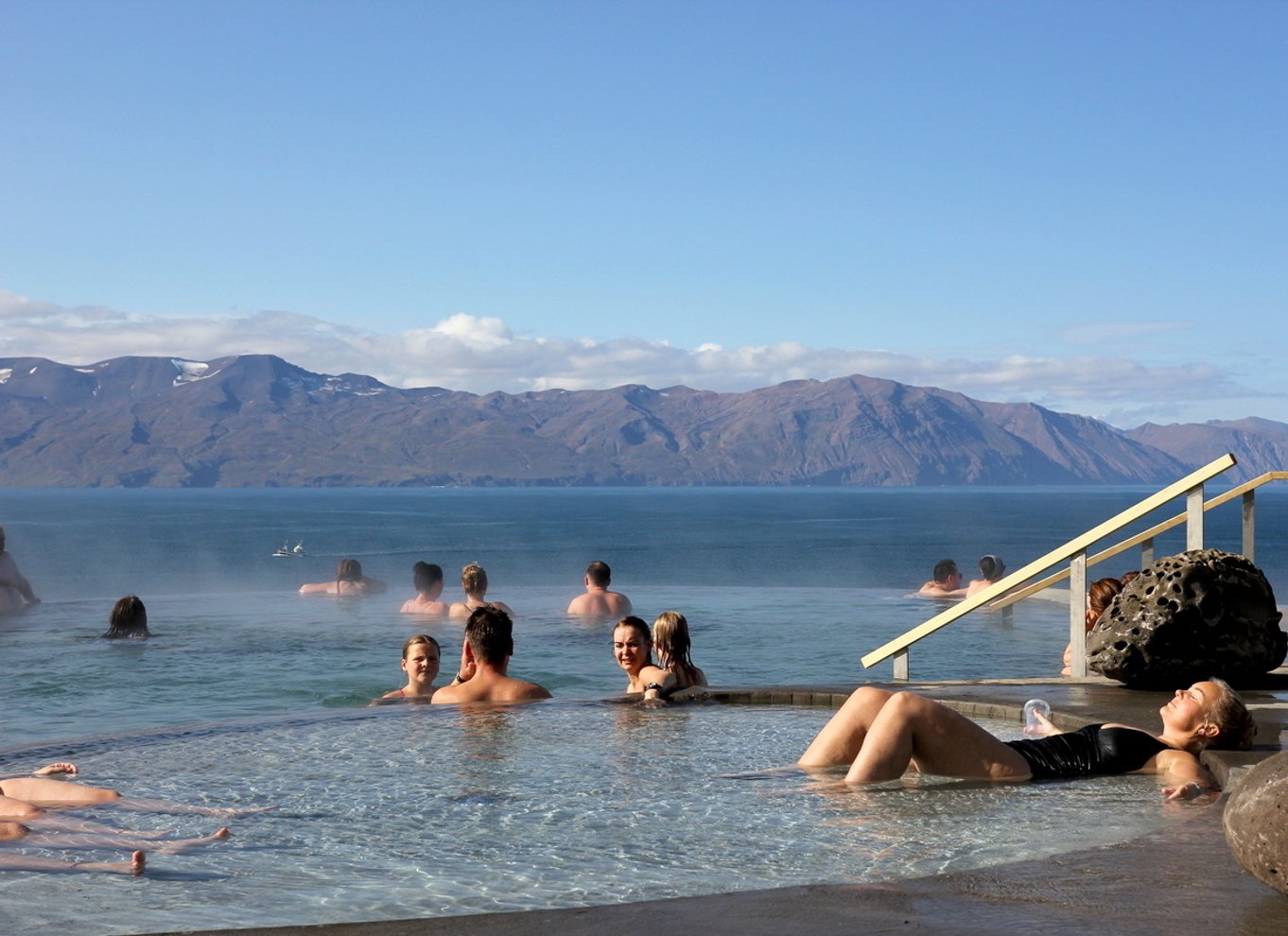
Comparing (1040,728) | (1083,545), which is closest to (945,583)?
(1083,545)

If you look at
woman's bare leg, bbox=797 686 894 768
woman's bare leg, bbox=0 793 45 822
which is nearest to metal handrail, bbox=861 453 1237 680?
woman's bare leg, bbox=797 686 894 768

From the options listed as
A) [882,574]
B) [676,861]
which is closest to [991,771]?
[676,861]

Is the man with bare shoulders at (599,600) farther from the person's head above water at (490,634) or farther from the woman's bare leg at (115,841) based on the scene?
the woman's bare leg at (115,841)

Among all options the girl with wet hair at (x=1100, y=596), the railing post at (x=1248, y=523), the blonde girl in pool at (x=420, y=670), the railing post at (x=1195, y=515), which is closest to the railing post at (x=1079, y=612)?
the railing post at (x=1195, y=515)

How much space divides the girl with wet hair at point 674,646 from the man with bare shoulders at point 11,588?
16.6m

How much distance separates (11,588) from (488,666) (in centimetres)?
1678

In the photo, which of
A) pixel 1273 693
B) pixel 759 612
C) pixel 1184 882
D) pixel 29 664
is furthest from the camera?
pixel 759 612

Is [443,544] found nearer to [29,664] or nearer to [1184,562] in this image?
[29,664]

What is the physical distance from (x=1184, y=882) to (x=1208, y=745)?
2831 millimetres

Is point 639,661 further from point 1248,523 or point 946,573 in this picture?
point 946,573

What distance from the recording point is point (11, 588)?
24688 millimetres

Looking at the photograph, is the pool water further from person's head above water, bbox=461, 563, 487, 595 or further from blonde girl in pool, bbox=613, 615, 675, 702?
person's head above water, bbox=461, 563, 487, 595

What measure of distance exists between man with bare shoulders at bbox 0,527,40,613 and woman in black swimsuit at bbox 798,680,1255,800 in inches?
783

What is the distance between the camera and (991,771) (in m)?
7.39
